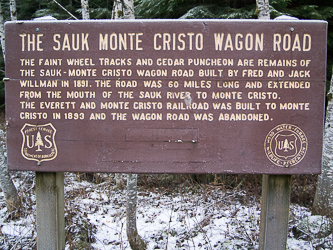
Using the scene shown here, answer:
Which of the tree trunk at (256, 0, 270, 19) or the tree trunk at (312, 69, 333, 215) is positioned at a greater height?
the tree trunk at (256, 0, 270, 19)

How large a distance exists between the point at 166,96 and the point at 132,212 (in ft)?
7.59

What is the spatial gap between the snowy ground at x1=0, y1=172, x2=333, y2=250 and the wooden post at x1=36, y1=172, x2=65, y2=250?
3.35ft

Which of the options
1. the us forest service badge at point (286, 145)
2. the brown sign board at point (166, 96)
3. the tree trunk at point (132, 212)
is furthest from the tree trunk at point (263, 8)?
the tree trunk at point (132, 212)

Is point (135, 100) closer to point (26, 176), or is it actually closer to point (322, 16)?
point (26, 176)

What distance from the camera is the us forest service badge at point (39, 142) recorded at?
7.54 feet

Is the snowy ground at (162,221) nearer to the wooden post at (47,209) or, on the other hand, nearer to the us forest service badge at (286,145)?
the wooden post at (47,209)

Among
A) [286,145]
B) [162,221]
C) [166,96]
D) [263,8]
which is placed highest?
[263,8]

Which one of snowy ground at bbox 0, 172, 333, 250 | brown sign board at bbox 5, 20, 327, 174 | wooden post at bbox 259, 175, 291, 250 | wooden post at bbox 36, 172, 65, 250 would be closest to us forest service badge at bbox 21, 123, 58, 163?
brown sign board at bbox 5, 20, 327, 174

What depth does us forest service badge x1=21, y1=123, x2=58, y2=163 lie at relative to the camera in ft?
7.54

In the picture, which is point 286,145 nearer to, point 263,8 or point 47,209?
point 47,209

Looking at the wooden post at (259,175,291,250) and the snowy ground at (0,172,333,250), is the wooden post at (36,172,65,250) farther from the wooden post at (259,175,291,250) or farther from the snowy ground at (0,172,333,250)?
the wooden post at (259,175,291,250)

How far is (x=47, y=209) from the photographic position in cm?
248

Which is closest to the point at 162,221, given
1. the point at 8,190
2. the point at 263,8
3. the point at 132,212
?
the point at 132,212

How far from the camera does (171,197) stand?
5770 mm
